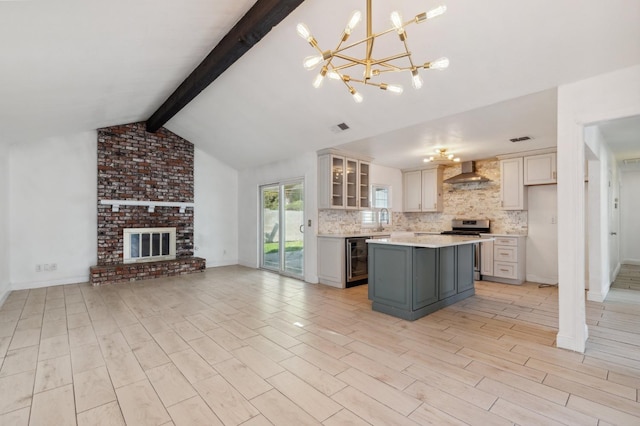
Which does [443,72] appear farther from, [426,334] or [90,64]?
[90,64]

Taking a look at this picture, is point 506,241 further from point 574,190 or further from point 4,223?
point 4,223

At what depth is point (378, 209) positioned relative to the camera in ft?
23.4

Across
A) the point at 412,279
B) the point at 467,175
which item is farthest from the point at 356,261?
the point at 467,175

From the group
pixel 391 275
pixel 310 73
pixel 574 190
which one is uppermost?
pixel 310 73

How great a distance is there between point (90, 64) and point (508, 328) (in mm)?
5475

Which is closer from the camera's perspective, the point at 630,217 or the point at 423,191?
the point at 423,191

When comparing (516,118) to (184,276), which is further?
(184,276)

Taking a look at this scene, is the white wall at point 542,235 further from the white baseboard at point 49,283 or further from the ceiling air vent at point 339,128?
the white baseboard at point 49,283

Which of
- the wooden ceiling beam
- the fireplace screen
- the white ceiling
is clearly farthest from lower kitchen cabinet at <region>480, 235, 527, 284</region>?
the fireplace screen

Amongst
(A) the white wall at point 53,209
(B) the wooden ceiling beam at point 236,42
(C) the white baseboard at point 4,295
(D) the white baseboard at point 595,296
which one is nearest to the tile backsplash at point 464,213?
(D) the white baseboard at point 595,296

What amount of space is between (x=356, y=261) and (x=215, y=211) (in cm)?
405

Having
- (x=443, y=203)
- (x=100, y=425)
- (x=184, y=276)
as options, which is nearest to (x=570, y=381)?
(x=100, y=425)

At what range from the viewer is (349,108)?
4195 mm

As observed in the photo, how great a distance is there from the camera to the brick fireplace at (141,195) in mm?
5984
